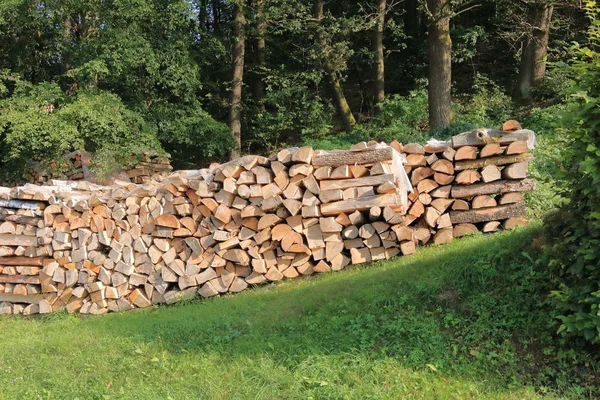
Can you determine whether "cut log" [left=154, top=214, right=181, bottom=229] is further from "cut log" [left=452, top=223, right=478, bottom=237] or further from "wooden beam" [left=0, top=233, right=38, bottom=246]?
"cut log" [left=452, top=223, right=478, bottom=237]

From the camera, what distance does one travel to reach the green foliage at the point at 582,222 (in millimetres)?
3422

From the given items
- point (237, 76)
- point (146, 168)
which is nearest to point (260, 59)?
point (237, 76)

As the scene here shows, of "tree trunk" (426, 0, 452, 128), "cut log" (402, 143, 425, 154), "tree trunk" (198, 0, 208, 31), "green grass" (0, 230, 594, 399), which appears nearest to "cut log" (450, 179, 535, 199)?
"cut log" (402, 143, 425, 154)

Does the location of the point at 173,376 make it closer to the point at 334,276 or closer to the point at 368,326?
the point at 368,326

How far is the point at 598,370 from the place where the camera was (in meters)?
3.50

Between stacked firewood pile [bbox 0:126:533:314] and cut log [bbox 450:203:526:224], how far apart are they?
12 mm

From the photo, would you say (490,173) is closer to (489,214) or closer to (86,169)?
(489,214)

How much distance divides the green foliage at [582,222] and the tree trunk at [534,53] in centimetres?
1153

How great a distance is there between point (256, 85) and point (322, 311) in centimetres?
1534

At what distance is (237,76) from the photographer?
16.9 m

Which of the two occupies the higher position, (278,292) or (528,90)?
(528,90)

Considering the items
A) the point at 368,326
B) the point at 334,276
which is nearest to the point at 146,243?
the point at 334,276

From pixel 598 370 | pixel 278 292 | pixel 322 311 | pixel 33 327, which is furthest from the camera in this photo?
pixel 33 327

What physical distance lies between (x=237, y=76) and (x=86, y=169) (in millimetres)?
6056
